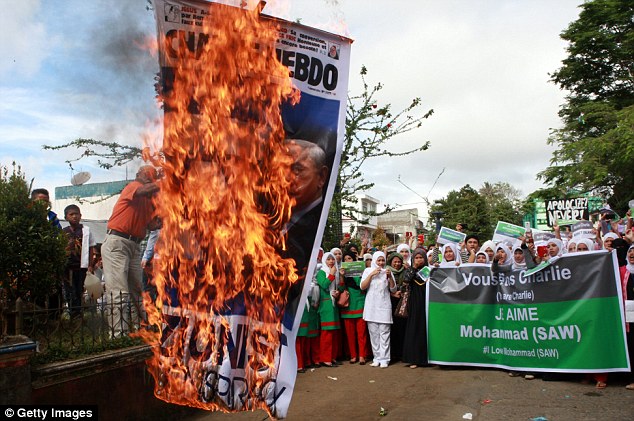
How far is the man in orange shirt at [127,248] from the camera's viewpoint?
3.58 meters

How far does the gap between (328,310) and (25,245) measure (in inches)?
207

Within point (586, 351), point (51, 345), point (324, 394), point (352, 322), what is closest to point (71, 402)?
point (51, 345)

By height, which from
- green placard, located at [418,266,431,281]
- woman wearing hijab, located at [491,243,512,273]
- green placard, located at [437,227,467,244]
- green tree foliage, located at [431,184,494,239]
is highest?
green tree foliage, located at [431,184,494,239]

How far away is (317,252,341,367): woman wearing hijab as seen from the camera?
902cm

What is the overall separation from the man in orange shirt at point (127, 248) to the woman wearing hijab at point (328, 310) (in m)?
3.84

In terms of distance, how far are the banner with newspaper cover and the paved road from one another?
29cm

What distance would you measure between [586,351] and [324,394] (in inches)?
140

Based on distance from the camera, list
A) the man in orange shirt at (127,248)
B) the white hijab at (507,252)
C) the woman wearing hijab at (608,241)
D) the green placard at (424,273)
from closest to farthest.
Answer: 1. the man in orange shirt at (127,248)
2. the woman wearing hijab at (608,241)
3. the white hijab at (507,252)
4. the green placard at (424,273)

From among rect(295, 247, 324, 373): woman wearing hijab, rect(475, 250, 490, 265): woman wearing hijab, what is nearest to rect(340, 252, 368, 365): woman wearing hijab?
rect(295, 247, 324, 373): woman wearing hijab

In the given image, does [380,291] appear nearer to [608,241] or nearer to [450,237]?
[450,237]

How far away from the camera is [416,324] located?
8703mm

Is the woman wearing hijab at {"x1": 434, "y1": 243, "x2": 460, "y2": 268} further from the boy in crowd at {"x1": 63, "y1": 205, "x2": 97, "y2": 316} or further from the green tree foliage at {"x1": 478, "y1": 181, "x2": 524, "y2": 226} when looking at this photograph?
the green tree foliage at {"x1": 478, "y1": 181, "x2": 524, "y2": 226}

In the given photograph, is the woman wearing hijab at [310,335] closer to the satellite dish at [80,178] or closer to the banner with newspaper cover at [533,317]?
the banner with newspaper cover at [533,317]

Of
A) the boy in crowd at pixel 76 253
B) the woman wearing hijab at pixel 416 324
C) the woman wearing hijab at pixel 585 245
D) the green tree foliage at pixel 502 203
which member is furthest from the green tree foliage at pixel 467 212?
the boy in crowd at pixel 76 253
